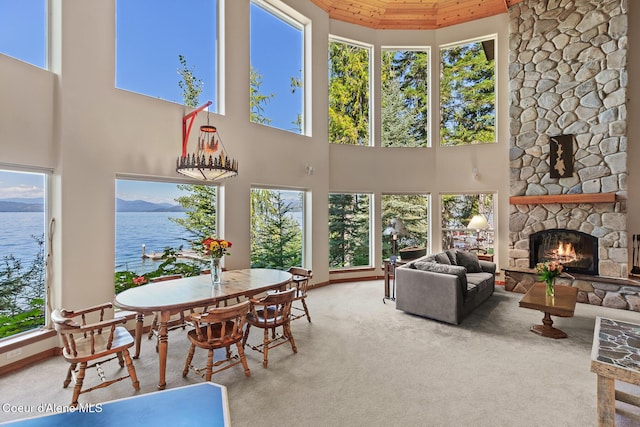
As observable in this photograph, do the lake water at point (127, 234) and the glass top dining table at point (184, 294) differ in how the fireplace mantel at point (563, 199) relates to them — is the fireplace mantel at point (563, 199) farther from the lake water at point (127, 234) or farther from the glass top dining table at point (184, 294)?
the lake water at point (127, 234)

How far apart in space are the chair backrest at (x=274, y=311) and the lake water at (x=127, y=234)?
1927 millimetres

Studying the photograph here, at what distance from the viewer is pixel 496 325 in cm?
434

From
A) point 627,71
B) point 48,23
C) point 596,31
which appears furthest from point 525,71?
point 48,23

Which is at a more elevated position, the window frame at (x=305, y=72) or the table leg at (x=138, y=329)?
the window frame at (x=305, y=72)

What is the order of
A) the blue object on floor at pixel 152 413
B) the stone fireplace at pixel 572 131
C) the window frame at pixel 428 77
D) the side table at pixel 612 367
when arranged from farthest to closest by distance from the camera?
1. the window frame at pixel 428 77
2. the stone fireplace at pixel 572 131
3. the side table at pixel 612 367
4. the blue object on floor at pixel 152 413

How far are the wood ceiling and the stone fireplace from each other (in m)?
0.63

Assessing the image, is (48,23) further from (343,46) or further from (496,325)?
(496,325)

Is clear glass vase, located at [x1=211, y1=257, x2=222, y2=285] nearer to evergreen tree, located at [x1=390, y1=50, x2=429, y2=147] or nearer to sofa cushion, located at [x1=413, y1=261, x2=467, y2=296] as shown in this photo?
sofa cushion, located at [x1=413, y1=261, x2=467, y2=296]

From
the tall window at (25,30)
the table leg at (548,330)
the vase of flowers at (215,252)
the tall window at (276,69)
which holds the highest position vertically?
the tall window at (276,69)

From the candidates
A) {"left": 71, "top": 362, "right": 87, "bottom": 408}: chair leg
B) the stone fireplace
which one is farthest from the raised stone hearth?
{"left": 71, "top": 362, "right": 87, "bottom": 408}: chair leg

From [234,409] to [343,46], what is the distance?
23.8 feet

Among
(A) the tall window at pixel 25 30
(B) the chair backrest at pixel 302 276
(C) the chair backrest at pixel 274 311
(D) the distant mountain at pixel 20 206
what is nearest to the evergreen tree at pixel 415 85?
(B) the chair backrest at pixel 302 276

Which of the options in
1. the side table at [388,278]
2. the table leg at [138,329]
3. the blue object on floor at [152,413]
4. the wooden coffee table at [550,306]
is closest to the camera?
the blue object on floor at [152,413]

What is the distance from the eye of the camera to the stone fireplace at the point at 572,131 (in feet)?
17.8
